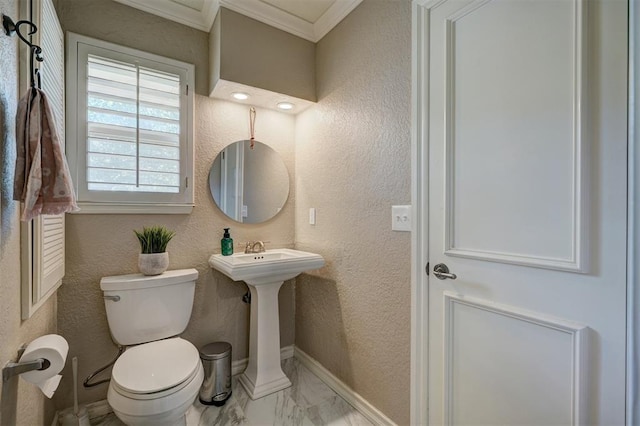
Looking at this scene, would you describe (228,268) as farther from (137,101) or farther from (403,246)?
(137,101)

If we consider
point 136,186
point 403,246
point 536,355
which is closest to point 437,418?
point 536,355

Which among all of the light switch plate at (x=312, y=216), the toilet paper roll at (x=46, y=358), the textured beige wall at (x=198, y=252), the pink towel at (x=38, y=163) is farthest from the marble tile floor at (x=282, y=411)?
the pink towel at (x=38, y=163)

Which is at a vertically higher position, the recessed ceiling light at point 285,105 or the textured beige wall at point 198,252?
the recessed ceiling light at point 285,105

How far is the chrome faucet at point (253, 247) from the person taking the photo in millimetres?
2182

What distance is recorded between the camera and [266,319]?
201 centimetres

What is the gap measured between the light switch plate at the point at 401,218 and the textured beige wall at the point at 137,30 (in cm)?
153

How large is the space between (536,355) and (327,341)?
Answer: 131cm

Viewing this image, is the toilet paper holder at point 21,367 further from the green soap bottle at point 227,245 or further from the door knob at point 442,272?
the door knob at point 442,272

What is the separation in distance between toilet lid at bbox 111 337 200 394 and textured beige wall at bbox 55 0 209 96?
162cm

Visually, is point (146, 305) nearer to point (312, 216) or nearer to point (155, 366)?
point (155, 366)

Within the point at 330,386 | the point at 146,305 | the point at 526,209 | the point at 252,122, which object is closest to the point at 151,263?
the point at 146,305

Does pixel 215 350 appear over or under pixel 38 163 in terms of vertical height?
under

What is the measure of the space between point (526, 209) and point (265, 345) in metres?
1.70

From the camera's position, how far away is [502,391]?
1.13 m
